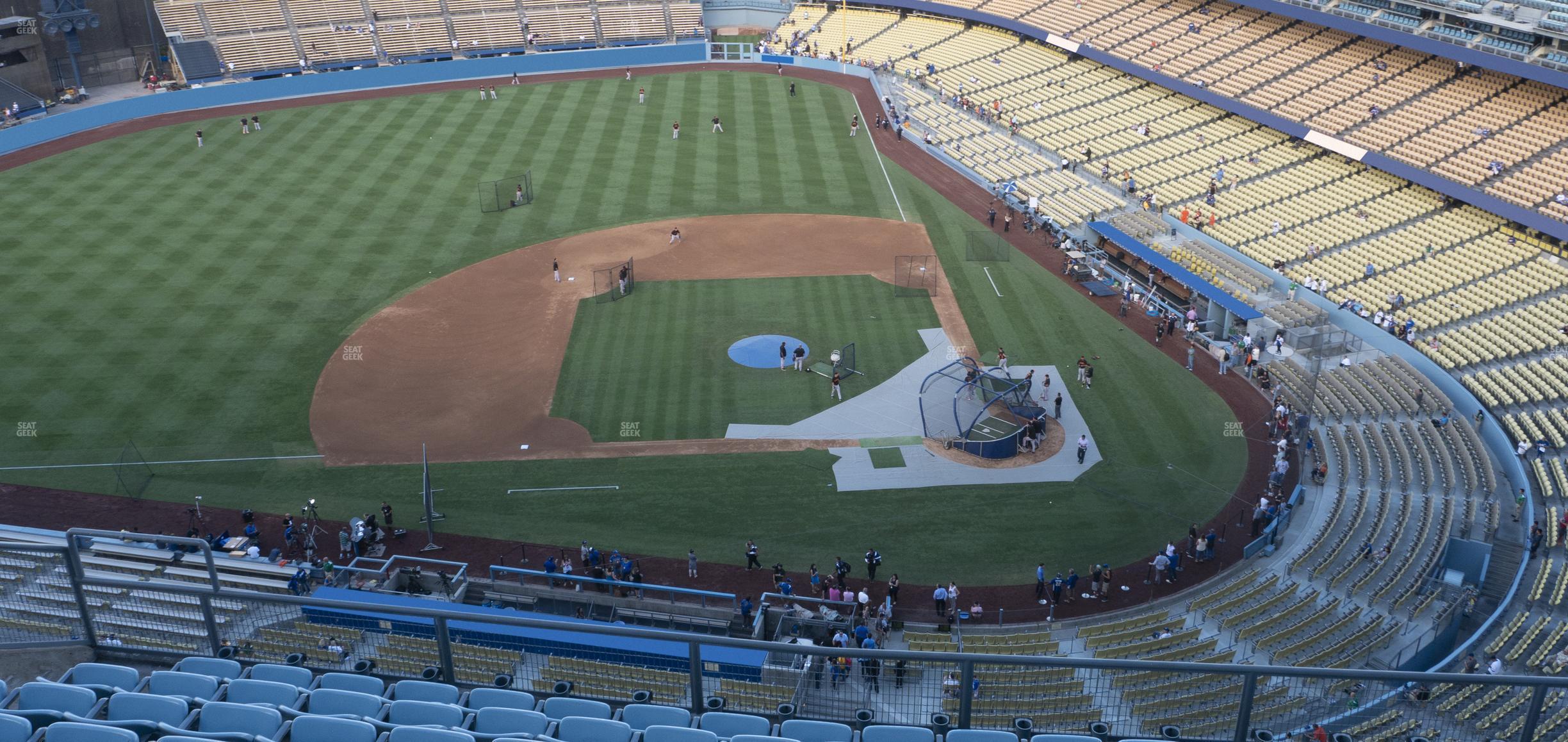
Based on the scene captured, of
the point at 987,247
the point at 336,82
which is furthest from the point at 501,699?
the point at 336,82

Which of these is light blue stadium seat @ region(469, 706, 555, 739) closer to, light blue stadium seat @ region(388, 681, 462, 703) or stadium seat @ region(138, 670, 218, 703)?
light blue stadium seat @ region(388, 681, 462, 703)

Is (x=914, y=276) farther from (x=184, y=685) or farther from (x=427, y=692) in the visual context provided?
(x=184, y=685)

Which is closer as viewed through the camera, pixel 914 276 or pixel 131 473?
pixel 131 473

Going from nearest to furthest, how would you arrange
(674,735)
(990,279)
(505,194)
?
(674,735), (990,279), (505,194)

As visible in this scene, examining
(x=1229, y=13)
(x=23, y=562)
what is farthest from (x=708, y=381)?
(x=1229, y=13)

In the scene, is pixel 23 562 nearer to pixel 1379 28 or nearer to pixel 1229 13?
pixel 1379 28

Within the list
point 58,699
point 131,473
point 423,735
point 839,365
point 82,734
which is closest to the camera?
point 82,734
